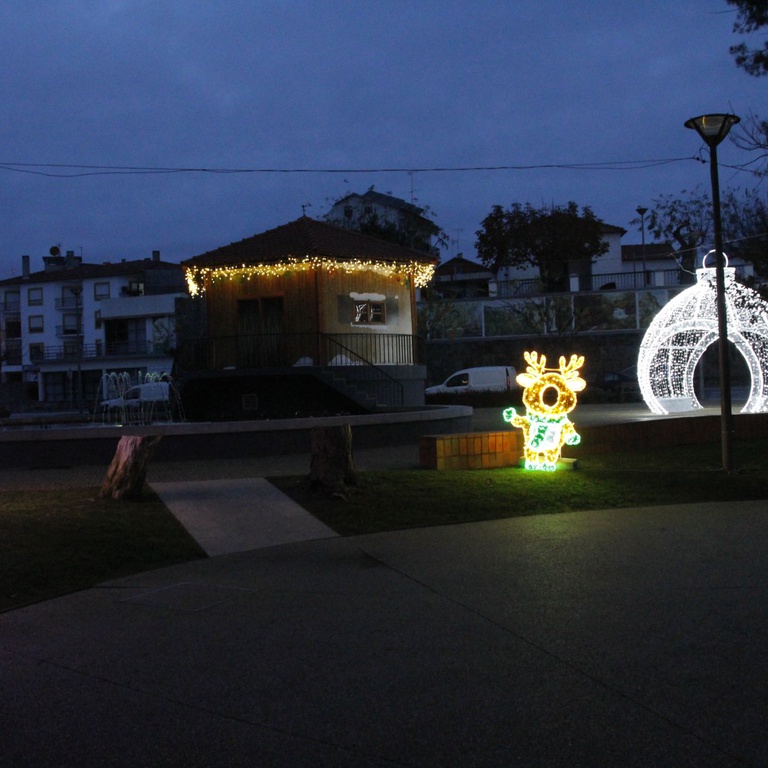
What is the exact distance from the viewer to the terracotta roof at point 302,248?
2334 cm

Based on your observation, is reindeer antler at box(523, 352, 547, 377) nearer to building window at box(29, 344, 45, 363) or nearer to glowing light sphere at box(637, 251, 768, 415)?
glowing light sphere at box(637, 251, 768, 415)

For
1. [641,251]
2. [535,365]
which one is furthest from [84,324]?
[535,365]

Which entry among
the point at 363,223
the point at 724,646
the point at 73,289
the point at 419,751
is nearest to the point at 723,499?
the point at 724,646

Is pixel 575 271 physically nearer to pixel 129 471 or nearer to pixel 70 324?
pixel 70 324

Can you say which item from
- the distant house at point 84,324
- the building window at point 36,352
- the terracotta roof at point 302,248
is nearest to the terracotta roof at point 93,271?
the distant house at point 84,324

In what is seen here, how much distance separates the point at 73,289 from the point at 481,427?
190 ft

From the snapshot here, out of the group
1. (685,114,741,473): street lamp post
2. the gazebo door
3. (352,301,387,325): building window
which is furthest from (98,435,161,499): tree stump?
(352,301,387,325): building window

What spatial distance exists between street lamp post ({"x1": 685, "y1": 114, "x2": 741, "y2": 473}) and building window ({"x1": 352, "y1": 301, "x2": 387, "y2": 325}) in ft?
38.9

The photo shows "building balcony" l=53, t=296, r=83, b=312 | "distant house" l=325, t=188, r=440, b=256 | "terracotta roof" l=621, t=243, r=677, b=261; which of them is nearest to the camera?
"distant house" l=325, t=188, r=440, b=256

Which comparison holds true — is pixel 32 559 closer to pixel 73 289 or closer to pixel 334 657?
pixel 334 657

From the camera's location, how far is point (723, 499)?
12.1 meters

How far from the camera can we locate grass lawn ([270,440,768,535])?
11125 mm

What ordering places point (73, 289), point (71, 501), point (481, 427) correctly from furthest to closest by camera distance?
point (73, 289) → point (481, 427) → point (71, 501)

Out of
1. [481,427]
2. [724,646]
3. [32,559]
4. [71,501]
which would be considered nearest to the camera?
[724,646]
